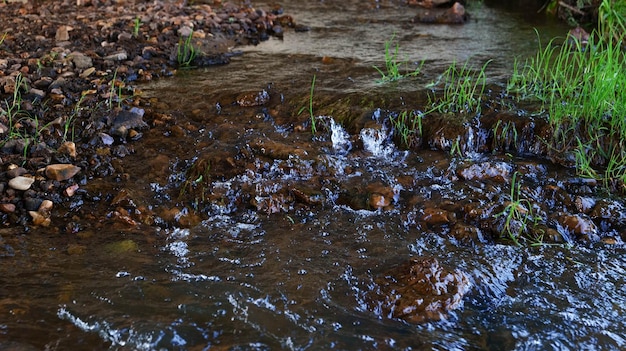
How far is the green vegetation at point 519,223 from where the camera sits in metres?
3.17

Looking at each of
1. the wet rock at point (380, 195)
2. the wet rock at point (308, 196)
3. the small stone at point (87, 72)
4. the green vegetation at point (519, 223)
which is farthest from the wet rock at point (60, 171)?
the green vegetation at point (519, 223)

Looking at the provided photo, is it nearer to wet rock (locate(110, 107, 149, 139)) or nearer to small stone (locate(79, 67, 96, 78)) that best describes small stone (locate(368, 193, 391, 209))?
wet rock (locate(110, 107, 149, 139))

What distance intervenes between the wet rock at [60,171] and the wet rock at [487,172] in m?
2.43

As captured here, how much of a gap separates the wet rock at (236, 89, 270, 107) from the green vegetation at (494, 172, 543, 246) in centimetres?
222

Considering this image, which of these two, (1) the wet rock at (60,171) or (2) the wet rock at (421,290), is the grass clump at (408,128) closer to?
(2) the wet rock at (421,290)

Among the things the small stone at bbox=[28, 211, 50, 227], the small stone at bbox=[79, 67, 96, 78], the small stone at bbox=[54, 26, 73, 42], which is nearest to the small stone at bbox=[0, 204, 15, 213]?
the small stone at bbox=[28, 211, 50, 227]

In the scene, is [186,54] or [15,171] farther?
[186,54]

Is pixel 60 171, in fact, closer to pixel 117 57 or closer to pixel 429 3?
pixel 117 57

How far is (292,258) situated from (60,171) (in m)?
1.61

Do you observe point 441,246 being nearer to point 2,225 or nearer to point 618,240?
point 618,240

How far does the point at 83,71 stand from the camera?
5.21 metres

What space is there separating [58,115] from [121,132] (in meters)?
0.56

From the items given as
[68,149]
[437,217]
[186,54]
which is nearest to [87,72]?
[186,54]

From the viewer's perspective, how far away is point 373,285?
2.73m
